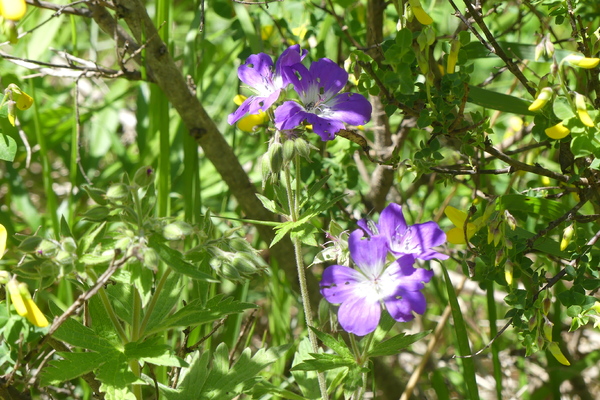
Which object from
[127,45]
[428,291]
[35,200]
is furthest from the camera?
[35,200]

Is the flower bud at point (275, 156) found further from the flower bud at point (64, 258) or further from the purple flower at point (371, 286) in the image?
the flower bud at point (64, 258)

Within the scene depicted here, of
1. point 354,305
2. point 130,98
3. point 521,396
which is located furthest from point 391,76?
point 130,98

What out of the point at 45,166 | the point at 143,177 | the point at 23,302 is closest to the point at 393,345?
the point at 143,177

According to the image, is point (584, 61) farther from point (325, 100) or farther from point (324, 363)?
point (324, 363)

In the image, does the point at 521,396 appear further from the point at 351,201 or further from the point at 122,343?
the point at 122,343

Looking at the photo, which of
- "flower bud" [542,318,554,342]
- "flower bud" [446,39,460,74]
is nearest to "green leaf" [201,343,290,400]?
"flower bud" [542,318,554,342]
